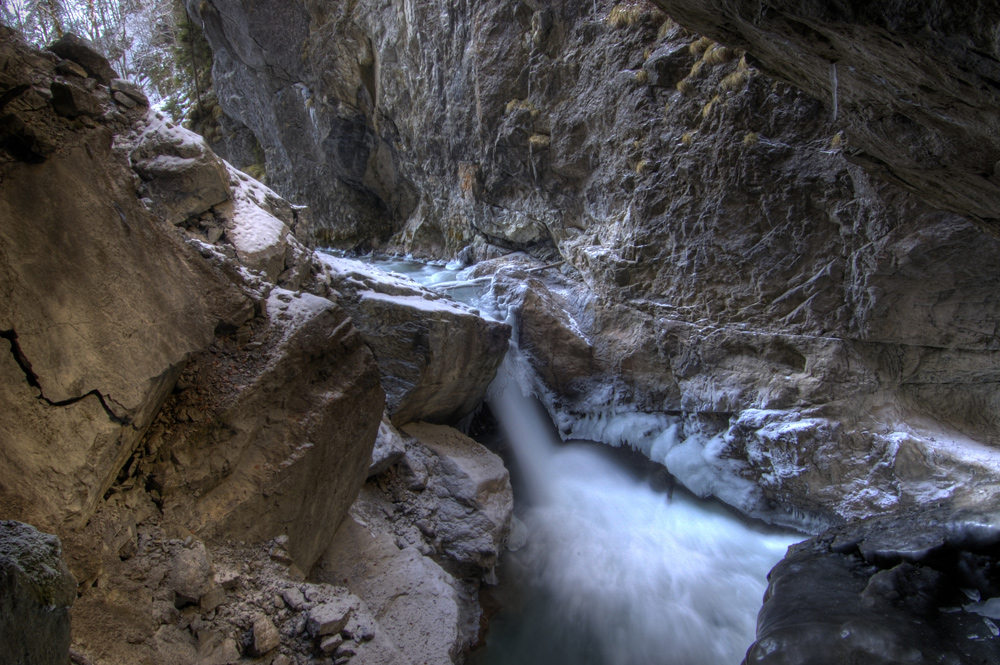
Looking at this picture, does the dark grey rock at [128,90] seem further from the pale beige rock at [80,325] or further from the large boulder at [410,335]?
the large boulder at [410,335]

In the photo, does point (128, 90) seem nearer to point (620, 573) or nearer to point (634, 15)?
point (620, 573)

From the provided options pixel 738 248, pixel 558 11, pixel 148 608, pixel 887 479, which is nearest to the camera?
pixel 148 608

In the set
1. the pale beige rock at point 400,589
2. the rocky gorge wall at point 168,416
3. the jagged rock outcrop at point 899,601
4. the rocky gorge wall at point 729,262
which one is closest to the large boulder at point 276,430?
the rocky gorge wall at point 168,416

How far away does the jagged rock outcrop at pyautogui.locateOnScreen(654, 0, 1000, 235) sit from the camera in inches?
85.8

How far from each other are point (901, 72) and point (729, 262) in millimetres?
3464

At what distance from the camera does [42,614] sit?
149cm

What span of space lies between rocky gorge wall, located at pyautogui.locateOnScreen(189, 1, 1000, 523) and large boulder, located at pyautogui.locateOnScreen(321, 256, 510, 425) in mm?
1887

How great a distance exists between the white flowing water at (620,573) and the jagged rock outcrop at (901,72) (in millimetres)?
3670

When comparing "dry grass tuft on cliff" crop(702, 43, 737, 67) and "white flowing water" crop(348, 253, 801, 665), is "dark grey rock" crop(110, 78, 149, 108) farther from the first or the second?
"dry grass tuft on cliff" crop(702, 43, 737, 67)

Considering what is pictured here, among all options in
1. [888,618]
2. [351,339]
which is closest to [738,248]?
[888,618]

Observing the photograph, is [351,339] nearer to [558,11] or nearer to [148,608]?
[148,608]

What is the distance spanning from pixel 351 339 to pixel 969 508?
4272 millimetres

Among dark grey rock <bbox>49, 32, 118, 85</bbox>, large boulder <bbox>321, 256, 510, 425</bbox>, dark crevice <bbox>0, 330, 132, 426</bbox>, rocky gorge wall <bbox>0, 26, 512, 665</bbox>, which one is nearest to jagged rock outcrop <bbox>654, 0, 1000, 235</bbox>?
rocky gorge wall <bbox>0, 26, 512, 665</bbox>

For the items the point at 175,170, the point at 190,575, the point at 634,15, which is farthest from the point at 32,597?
the point at 634,15
